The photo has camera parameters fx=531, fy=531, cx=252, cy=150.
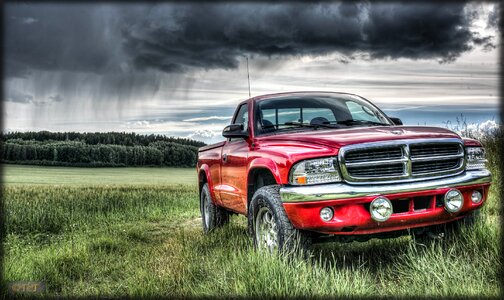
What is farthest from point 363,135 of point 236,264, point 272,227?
point 236,264

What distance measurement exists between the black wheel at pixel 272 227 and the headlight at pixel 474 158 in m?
1.99

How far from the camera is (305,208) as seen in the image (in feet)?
16.4

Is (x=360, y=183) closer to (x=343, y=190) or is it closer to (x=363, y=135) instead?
(x=343, y=190)

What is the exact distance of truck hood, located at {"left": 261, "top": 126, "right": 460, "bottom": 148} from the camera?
5.18 meters

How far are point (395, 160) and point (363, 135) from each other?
1.35ft

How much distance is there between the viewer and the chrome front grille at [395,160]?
200 inches

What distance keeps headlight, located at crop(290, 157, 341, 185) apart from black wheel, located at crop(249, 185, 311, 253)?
0.36 m

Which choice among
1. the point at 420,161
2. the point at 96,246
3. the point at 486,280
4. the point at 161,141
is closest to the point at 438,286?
the point at 486,280

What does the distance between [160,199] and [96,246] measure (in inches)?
279

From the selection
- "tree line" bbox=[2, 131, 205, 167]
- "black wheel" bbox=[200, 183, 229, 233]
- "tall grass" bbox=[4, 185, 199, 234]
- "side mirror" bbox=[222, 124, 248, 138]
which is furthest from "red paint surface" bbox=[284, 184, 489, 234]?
"tree line" bbox=[2, 131, 205, 167]

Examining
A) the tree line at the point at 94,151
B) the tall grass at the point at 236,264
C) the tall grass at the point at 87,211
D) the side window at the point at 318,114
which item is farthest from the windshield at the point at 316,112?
the tree line at the point at 94,151

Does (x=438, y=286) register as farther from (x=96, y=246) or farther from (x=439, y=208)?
(x=96, y=246)

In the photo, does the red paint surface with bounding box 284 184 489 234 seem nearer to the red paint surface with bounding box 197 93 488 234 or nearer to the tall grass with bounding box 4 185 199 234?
the red paint surface with bounding box 197 93 488 234

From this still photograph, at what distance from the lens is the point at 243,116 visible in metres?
7.73
